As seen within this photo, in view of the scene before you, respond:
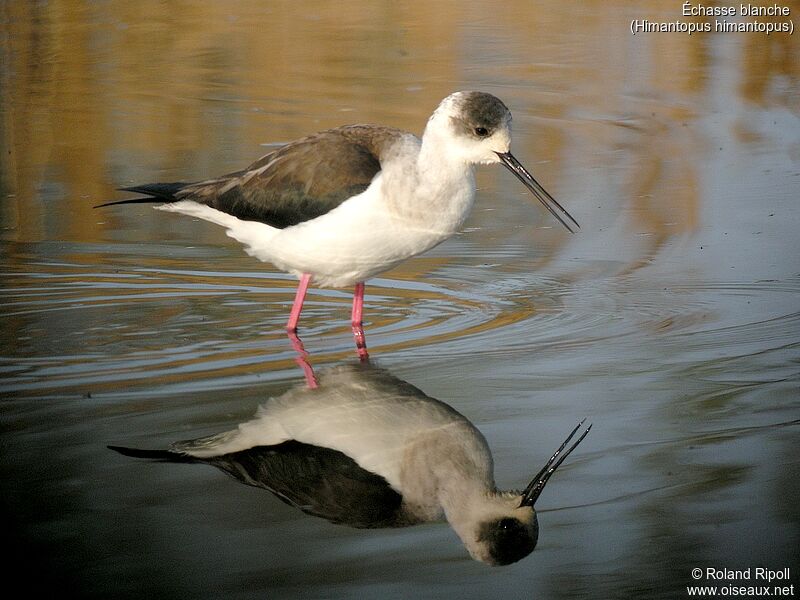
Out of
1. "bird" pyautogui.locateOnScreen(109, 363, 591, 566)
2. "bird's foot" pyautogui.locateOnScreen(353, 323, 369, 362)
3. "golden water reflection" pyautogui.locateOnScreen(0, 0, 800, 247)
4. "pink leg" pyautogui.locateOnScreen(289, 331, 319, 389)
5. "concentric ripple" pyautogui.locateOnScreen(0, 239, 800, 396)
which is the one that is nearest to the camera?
"bird" pyautogui.locateOnScreen(109, 363, 591, 566)

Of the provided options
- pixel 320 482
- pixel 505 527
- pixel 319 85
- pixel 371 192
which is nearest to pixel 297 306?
pixel 371 192

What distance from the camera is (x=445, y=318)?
743 centimetres

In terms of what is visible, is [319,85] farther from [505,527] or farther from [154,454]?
[505,527]

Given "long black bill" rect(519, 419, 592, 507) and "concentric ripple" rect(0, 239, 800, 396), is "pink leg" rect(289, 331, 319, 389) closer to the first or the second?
"concentric ripple" rect(0, 239, 800, 396)

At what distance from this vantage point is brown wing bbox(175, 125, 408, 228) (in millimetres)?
7000

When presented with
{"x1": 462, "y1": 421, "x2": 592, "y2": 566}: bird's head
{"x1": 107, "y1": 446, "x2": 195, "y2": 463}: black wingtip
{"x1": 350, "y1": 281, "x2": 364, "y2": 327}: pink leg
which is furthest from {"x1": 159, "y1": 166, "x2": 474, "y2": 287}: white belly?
{"x1": 462, "y1": 421, "x2": 592, "y2": 566}: bird's head

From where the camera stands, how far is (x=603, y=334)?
23.1 ft

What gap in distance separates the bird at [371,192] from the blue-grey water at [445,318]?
43cm

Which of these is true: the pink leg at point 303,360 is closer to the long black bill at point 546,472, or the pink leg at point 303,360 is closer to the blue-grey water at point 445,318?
the blue-grey water at point 445,318

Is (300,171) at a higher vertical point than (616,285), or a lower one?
higher

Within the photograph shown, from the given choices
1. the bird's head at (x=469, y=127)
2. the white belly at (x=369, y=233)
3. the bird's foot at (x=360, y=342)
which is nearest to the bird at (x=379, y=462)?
the bird's foot at (x=360, y=342)

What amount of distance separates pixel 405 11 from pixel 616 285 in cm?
1005

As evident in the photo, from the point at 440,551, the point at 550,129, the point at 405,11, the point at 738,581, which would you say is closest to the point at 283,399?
the point at 440,551

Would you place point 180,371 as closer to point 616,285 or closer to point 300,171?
point 300,171
